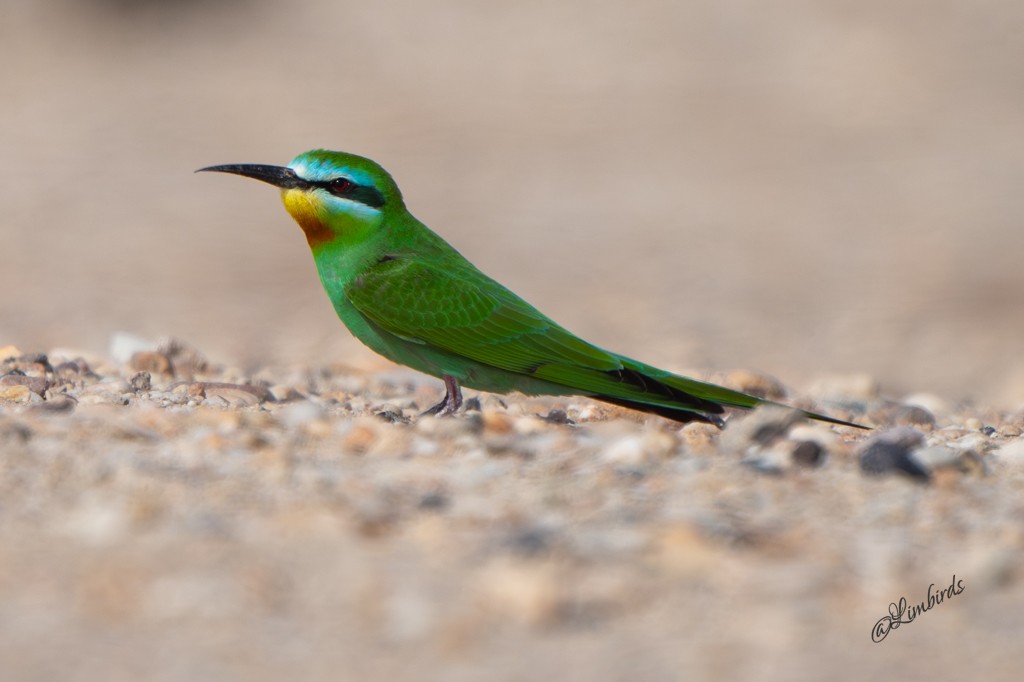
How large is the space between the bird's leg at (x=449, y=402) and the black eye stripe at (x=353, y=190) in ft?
1.96

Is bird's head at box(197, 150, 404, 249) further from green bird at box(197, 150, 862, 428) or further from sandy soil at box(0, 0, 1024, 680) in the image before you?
sandy soil at box(0, 0, 1024, 680)

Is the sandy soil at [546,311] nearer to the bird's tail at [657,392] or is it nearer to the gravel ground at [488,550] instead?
the gravel ground at [488,550]

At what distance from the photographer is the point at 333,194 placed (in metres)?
4.39

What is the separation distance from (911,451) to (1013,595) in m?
0.77

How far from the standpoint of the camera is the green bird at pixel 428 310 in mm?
4117

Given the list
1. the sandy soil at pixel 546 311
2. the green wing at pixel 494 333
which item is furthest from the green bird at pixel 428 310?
the sandy soil at pixel 546 311

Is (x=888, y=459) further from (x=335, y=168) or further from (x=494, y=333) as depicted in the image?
(x=335, y=168)

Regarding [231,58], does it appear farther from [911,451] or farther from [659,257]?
[911,451]

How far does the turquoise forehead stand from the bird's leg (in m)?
0.65

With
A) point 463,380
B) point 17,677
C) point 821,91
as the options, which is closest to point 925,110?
point 821,91

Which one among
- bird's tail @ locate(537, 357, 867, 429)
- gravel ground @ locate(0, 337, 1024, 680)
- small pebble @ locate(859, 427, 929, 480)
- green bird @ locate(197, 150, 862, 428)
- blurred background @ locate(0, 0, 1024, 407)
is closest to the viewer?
gravel ground @ locate(0, 337, 1024, 680)

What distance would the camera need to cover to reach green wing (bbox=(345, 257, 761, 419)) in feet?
13.3
